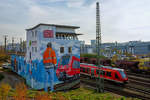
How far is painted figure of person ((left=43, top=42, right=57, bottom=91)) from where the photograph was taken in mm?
18984

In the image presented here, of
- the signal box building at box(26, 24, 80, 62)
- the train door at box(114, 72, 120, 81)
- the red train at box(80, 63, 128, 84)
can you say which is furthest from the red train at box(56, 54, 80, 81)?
the train door at box(114, 72, 120, 81)

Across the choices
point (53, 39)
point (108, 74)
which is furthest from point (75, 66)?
point (108, 74)

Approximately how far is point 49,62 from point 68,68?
3.36 m

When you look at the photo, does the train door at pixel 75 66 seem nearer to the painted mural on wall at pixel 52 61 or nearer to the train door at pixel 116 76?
the painted mural on wall at pixel 52 61

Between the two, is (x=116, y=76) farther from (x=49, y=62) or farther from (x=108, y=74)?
(x=49, y=62)

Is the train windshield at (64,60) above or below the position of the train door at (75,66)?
above

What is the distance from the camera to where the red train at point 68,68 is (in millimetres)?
20219

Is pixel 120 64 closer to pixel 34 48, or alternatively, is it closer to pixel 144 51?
pixel 34 48

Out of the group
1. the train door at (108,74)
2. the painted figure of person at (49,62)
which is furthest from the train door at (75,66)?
the train door at (108,74)

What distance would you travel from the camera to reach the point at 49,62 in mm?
19172

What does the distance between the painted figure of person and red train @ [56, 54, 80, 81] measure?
0.98 meters

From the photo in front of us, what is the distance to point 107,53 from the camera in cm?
8956

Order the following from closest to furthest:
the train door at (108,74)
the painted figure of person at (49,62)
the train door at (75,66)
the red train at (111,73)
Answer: the painted figure of person at (49,62), the train door at (75,66), the red train at (111,73), the train door at (108,74)

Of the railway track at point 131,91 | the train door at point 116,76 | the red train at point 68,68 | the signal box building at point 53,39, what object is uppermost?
the signal box building at point 53,39
